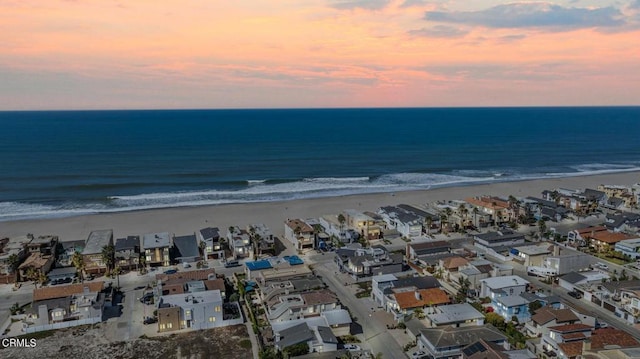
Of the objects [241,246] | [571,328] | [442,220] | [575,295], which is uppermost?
[442,220]

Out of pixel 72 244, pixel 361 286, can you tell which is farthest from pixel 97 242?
pixel 361 286

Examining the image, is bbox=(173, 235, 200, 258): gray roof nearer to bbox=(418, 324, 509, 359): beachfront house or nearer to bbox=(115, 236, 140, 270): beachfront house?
bbox=(115, 236, 140, 270): beachfront house

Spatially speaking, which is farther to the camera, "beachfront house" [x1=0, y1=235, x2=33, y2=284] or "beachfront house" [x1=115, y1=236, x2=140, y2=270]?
"beachfront house" [x1=115, y1=236, x2=140, y2=270]

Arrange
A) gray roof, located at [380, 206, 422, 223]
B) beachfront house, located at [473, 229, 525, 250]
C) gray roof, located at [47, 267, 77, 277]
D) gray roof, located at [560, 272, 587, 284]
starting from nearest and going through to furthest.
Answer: gray roof, located at [560, 272, 587, 284], gray roof, located at [47, 267, 77, 277], beachfront house, located at [473, 229, 525, 250], gray roof, located at [380, 206, 422, 223]

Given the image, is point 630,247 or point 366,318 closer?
point 366,318

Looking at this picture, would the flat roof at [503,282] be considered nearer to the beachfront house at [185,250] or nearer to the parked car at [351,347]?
the parked car at [351,347]

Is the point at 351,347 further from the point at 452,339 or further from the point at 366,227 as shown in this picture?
the point at 366,227

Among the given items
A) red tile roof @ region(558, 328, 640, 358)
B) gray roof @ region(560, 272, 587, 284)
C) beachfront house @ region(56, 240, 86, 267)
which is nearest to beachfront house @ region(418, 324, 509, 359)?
red tile roof @ region(558, 328, 640, 358)
